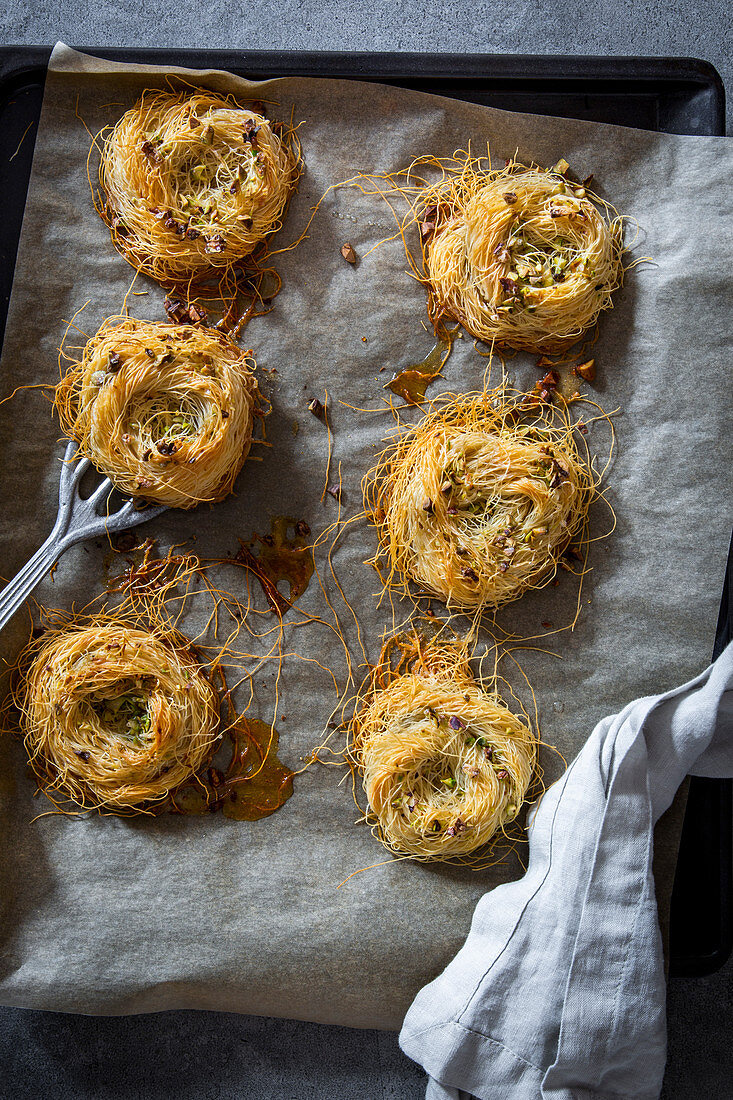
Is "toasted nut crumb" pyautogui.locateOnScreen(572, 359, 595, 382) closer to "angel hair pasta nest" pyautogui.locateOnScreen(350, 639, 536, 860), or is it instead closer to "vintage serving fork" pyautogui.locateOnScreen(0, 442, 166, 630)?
"angel hair pasta nest" pyautogui.locateOnScreen(350, 639, 536, 860)

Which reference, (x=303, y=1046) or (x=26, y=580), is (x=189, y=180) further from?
(x=303, y=1046)

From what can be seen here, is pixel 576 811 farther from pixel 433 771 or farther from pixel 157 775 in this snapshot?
pixel 157 775

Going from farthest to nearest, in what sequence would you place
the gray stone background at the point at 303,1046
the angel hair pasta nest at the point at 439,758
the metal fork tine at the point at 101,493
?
the gray stone background at the point at 303,1046 → the metal fork tine at the point at 101,493 → the angel hair pasta nest at the point at 439,758

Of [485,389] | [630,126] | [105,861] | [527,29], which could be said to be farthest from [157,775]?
[527,29]

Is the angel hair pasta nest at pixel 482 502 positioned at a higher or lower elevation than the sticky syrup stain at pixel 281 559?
higher

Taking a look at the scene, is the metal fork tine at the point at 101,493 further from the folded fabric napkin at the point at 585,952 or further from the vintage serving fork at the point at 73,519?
the folded fabric napkin at the point at 585,952

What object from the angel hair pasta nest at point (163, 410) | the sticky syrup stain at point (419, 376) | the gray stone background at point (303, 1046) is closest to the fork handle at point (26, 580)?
the angel hair pasta nest at point (163, 410)
